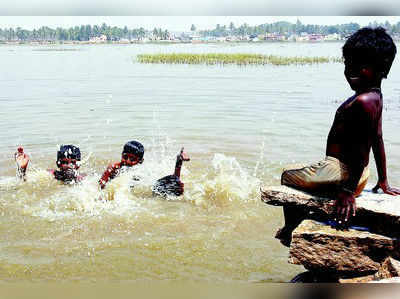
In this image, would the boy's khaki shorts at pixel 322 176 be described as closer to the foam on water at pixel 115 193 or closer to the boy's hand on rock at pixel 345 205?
the boy's hand on rock at pixel 345 205

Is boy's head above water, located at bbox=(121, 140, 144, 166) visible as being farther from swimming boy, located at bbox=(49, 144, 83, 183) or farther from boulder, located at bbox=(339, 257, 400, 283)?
boulder, located at bbox=(339, 257, 400, 283)

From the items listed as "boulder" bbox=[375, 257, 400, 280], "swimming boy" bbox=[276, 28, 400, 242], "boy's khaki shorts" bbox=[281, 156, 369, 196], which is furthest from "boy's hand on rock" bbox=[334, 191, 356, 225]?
"boulder" bbox=[375, 257, 400, 280]

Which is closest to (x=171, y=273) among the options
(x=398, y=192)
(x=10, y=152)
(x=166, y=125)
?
(x=398, y=192)

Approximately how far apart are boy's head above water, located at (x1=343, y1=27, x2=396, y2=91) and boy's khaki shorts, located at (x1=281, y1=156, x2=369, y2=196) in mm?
560

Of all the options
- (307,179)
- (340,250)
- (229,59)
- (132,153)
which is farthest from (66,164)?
(229,59)

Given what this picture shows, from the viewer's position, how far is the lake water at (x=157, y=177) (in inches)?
169

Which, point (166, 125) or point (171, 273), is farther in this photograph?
point (166, 125)

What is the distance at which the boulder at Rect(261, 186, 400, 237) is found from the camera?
2857mm

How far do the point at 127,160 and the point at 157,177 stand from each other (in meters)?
0.87

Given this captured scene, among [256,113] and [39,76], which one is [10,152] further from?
[39,76]

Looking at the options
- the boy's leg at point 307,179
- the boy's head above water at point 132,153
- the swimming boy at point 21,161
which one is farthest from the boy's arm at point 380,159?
the swimming boy at point 21,161

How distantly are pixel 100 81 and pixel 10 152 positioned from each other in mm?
14494

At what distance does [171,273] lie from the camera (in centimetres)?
410

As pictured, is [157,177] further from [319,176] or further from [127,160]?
[319,176]
